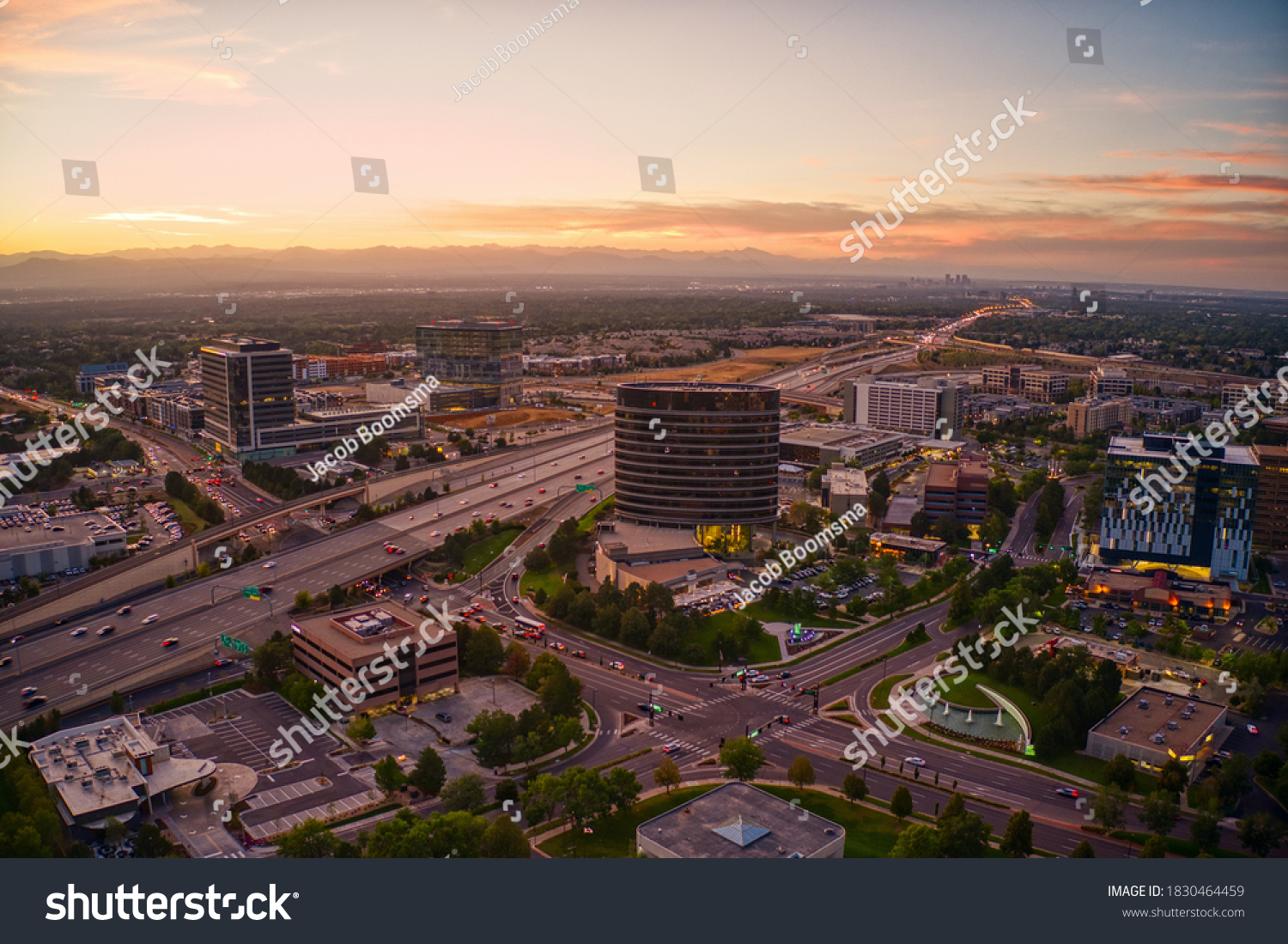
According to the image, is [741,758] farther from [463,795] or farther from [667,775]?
[463,795]

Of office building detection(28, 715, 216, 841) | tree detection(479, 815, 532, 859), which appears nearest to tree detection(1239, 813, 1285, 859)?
tree detection(479, 815, 532, 859)

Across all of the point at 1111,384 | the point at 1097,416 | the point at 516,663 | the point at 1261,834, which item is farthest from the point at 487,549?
the point at 1111,384

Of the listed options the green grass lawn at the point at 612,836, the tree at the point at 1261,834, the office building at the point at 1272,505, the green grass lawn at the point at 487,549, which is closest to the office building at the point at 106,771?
the green grass lawn at the point at 612,836

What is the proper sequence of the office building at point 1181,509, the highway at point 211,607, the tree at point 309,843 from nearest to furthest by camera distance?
the tree at point 309,843, the highway at point 211,607, the office building at point 1181,509

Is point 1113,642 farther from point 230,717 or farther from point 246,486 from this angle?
point 246,486

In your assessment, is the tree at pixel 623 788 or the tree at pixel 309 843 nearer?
the tree at pixel 309 843

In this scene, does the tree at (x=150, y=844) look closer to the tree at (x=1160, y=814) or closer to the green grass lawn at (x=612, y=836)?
the green grass lawn at (x=612, y=836)
